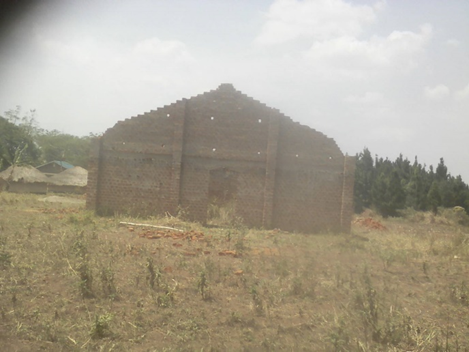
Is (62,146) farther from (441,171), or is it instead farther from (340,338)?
(340,338)

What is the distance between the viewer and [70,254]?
7.43 metres

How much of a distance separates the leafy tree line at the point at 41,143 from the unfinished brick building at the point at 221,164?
29792mm

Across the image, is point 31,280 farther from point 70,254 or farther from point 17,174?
point 17,174

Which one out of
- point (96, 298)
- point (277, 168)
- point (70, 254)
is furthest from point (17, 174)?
point (96, 298)

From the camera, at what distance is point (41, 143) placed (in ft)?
205

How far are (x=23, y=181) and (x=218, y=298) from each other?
28117 mm

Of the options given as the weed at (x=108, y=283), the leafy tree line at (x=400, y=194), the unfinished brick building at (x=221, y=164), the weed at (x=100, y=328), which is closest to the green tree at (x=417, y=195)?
the leafy tree line at (x=400, y=194)

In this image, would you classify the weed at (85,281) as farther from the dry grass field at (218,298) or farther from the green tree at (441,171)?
the green tree at (441,171)

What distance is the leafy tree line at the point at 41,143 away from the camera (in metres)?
43.2

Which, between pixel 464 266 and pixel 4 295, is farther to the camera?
pixel 464 266

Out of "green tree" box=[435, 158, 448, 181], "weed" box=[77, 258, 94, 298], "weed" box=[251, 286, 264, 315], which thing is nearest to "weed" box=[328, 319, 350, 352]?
"weed" box=[251, 286, 264, 315]

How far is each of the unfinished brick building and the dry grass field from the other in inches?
207

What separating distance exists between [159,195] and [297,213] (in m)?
5.25

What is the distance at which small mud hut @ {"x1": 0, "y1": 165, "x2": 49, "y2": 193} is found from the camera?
95.5ft
